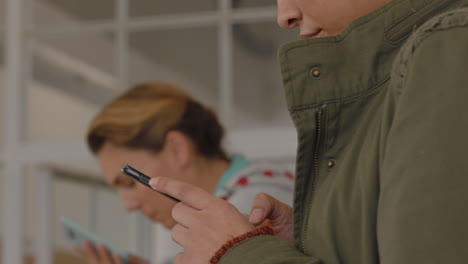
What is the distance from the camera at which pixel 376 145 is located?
2.47ft

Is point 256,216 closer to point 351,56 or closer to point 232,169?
point 351,56

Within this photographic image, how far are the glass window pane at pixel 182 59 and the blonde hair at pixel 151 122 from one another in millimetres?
991

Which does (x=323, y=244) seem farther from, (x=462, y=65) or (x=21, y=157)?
(x=21, y=157)

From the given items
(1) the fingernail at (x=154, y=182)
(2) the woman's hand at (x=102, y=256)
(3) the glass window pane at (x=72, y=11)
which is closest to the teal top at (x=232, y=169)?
(2) the woman's hand at (x=102, y=256)

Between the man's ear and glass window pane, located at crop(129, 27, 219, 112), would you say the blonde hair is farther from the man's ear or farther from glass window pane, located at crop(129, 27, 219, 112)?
glass window pane, located at crop(129, 27, 219, 112)

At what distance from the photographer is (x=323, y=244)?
81 centimetres

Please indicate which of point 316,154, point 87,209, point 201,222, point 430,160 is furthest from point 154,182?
point 87,209

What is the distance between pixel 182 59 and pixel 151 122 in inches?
46.0

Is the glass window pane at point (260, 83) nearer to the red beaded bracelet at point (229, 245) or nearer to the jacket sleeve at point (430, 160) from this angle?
the red beaded bracelet at point (229, 245)

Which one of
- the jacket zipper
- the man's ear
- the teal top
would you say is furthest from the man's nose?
the man's ear

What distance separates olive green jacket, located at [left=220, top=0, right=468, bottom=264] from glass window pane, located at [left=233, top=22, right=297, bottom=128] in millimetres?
2206

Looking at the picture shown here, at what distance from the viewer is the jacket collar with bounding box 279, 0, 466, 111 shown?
805 millimetres

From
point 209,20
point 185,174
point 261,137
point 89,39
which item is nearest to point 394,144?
point 185,174

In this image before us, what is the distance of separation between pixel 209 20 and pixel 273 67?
0.33 metres
